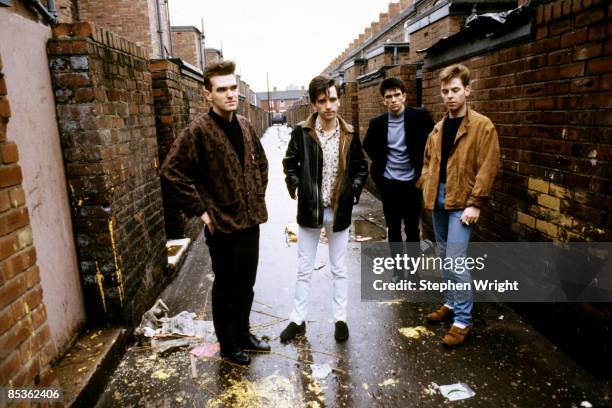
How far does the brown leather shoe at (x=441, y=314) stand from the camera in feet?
11.7

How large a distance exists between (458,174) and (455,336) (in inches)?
49.7

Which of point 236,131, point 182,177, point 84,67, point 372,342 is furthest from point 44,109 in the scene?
point 372,342

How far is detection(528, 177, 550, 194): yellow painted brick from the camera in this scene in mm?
3229

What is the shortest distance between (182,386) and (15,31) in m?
2.50

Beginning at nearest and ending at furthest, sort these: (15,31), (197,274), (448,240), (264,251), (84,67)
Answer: (15,31)
(84,67)
(448,240)
(197,274)
(264,251)

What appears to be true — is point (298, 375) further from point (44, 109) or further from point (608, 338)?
→ point (44, 109)

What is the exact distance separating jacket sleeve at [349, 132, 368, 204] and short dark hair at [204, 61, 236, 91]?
3.78 ft

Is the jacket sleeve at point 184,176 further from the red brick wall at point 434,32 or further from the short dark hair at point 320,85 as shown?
the red brick wall at point 434,32

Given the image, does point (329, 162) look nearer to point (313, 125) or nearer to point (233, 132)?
point (313, 125)

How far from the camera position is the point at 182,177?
2.74 meters

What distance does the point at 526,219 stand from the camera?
3.53 meters

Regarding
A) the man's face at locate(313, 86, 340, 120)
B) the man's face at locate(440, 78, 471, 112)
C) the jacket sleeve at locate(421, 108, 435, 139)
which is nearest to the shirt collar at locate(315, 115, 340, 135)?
the man's face at locate(313, 86, 340, 120)

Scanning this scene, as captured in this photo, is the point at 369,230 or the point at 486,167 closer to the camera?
the point at 486,167

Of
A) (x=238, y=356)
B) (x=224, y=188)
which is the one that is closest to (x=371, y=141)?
(x=224, y=188)
